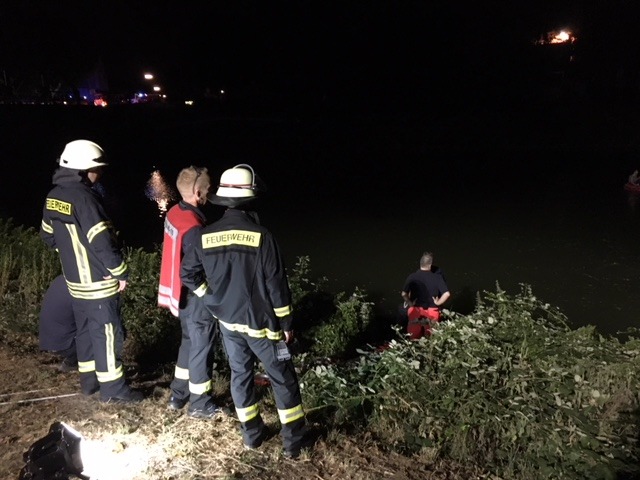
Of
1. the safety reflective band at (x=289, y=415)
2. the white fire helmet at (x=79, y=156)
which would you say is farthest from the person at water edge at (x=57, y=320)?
the safety reflective band at (x=289, y=415)

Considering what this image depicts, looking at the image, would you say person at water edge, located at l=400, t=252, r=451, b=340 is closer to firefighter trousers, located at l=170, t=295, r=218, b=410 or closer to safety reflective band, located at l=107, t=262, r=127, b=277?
firefighter trousers, located at l=170, t=295, r=218, b=410

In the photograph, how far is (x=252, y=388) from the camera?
3.41 m

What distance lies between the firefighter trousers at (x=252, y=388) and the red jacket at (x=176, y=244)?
58cm

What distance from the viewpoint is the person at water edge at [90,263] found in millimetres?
3586

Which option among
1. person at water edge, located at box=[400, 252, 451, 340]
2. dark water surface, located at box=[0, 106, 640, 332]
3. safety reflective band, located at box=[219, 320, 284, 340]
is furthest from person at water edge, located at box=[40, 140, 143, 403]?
dark water surface, located at box=[0, 106, 640, 332]

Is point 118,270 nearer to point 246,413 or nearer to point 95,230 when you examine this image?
point 95,230

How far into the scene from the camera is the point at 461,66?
4275 centimetres

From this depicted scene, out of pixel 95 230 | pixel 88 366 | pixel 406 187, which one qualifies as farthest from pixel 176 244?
pixel 406 187

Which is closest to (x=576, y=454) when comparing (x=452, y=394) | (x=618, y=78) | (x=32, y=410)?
(x=452, y=394)

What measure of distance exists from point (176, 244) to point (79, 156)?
2.84 feet

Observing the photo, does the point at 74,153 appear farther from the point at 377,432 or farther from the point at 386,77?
the point at 386,77

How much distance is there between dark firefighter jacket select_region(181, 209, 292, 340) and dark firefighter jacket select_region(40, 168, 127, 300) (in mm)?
803

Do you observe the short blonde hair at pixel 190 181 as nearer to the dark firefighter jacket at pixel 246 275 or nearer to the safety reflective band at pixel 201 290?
the dark firefighter jacket at pixel 246 275

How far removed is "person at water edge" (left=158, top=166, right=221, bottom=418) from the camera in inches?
145
